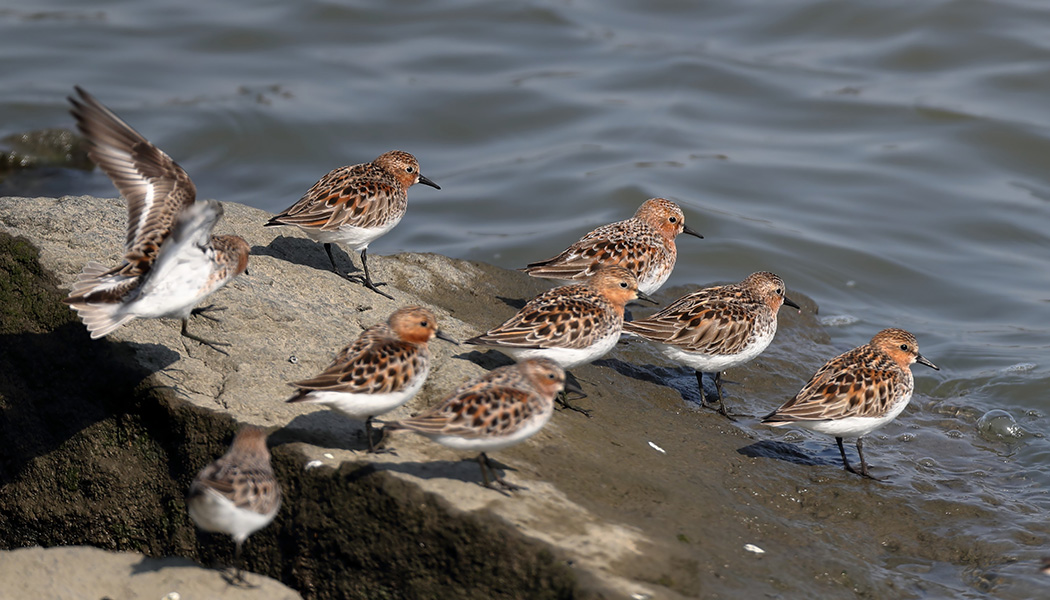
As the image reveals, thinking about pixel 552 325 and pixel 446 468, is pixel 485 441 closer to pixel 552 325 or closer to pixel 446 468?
pixel 446 468

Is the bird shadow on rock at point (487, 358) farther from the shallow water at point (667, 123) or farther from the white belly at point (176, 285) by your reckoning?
the shallow water at point (667, 123)

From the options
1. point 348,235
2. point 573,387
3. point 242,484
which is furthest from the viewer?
point 348,235

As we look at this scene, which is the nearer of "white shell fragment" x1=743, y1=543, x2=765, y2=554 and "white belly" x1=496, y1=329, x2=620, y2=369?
"white shell fragment" x1=743, y1=543, x2=765, y2=554

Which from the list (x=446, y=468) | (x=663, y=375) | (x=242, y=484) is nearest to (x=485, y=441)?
(x=446, y=468)

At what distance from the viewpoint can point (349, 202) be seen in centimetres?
1015

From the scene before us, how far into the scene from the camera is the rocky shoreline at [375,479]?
6.51 m

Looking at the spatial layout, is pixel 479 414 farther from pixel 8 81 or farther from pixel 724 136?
pixel 8 81

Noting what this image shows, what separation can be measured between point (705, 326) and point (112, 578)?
5426mm

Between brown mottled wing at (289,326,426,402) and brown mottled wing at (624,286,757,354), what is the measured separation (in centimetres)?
318

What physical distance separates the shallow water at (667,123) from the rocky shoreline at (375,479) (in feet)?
15.5

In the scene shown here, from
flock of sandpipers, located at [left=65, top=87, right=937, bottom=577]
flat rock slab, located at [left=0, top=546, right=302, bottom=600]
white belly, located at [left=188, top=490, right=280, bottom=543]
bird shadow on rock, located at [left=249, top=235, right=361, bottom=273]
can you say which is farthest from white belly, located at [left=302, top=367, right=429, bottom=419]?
bird shadow on rock, located at [left=249, top=235, right=361, bottom=273]

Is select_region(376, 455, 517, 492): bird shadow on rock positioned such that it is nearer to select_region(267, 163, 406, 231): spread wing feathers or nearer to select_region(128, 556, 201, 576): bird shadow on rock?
select_region(128, 556, 201, 576): bird shadow on rock

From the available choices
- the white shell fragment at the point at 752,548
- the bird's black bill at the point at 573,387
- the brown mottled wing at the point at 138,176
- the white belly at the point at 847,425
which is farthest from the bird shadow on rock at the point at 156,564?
A: the white belly at the point at 847,425

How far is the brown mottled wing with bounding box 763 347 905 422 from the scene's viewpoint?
8.78 meters
